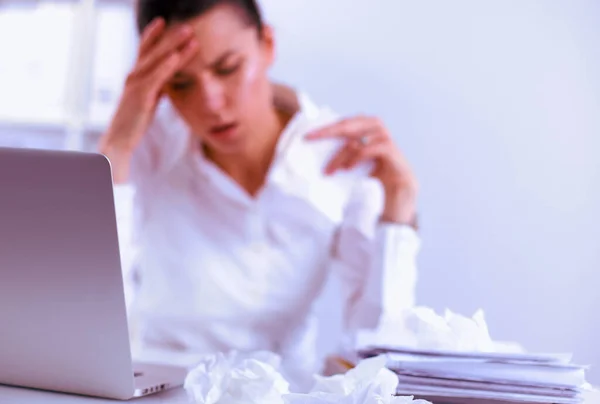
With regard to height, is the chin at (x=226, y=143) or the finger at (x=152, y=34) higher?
the finger at (x=152, y=34)

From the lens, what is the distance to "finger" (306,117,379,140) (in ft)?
5.29

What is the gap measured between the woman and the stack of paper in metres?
0.81

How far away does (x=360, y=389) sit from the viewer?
0.63 metres

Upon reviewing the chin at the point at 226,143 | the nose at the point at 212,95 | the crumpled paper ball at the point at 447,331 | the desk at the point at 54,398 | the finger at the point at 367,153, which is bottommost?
the desk at the point at 54,398

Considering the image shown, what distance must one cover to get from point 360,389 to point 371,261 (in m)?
1.08

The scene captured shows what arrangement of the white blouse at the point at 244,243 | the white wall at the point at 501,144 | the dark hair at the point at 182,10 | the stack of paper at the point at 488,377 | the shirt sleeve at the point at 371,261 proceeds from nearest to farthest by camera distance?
the stack of paper at the point at 488,377
the shirt sleeve at the point at 371,261
the dark hair at the point at 182,10
the white blouse at the point at 244,243
the white wall at the point at 501,144

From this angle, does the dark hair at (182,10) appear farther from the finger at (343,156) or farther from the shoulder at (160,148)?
the finger at (343,156)

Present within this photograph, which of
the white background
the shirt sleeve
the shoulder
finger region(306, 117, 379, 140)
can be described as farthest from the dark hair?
the white background

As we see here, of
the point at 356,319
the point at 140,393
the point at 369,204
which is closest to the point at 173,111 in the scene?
the point at 369,204

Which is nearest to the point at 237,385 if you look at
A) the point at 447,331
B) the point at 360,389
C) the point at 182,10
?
the point at 360,389

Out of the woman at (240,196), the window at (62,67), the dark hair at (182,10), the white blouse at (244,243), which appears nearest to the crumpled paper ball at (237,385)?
the woman at (240,196)

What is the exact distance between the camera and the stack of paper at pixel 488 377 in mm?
726

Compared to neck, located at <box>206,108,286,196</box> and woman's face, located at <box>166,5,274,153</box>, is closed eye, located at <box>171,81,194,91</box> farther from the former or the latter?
neck, located at <box>206,108,286,196</box>

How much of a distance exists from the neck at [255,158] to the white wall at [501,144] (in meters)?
0.55
